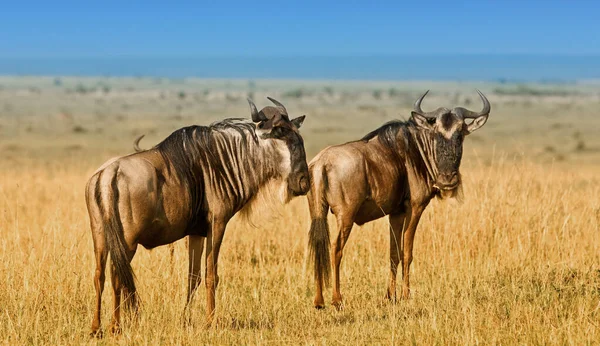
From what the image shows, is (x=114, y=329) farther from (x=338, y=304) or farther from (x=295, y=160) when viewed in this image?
(x=338, y=304)

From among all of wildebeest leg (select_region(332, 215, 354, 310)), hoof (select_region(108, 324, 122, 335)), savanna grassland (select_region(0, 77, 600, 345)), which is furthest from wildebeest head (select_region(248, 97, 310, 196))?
hoof (select_region(108, 324, 122, 335))

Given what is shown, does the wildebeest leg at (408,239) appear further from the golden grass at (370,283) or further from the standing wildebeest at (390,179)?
the golden grass at (370,283)

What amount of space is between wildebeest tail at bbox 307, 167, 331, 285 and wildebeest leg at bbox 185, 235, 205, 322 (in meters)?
1.09

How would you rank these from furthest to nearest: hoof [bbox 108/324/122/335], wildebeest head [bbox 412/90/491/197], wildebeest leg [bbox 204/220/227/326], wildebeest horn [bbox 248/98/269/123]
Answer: wildebeest head [bbox 412/90/491/197], wildebeest leg [bbox 204/220/227/326], wildebeest horn [bbox 248/98/269/123], hoof [bbox 108/324/122/335]

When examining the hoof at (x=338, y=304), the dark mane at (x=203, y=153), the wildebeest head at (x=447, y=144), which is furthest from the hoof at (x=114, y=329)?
the wildebeest head at (x=447, y=144)

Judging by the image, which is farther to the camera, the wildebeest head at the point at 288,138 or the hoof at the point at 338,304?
the hoof at the point at 338,304

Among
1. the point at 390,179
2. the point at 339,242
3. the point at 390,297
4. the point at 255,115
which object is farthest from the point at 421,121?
the point at 255,115

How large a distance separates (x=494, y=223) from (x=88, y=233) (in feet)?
14.8

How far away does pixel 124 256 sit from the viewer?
6.03 meters

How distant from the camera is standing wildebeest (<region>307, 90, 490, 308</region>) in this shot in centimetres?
767

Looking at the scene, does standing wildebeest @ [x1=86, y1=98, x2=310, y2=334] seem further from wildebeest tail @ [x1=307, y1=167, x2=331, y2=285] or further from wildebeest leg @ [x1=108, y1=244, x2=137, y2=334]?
wildebeest tail @ [x1=307, y1=167, x2=331, y2=285]

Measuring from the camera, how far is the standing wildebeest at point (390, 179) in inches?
302

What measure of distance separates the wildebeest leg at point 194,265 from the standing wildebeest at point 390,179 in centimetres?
110

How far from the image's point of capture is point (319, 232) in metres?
7.59
